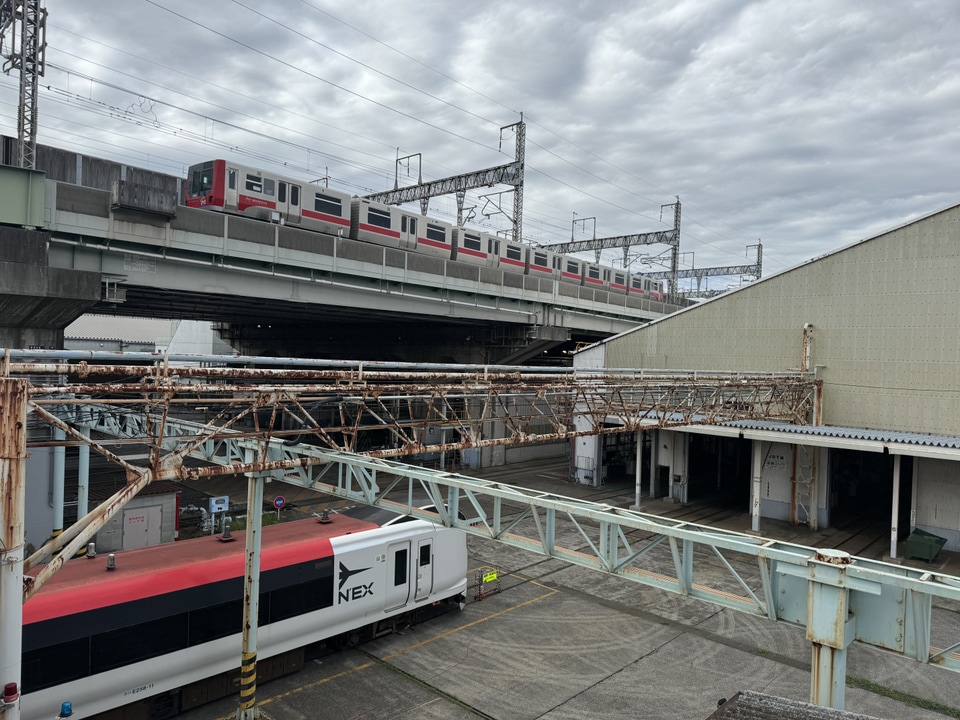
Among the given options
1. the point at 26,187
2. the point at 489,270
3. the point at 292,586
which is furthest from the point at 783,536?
the point at 26,187

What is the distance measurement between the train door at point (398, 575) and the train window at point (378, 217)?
62.2ft

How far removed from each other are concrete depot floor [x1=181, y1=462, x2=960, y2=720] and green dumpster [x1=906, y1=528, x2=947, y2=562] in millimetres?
3940

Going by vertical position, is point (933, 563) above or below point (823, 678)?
below

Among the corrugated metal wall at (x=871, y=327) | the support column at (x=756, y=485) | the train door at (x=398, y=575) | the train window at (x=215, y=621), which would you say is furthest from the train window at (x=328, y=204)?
the support column at (x=756, y=485)

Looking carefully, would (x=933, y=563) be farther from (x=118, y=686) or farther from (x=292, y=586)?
(x=118, y=686)

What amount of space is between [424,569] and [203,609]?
5.23 meters

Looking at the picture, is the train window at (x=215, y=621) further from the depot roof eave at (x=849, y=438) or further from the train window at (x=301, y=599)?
the depot roof eave at (x=849, y=438)

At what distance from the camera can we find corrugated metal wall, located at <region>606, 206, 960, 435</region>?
931 inches

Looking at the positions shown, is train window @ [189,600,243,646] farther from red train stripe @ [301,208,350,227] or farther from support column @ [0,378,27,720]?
red train stripe @ [301,208,350,227]

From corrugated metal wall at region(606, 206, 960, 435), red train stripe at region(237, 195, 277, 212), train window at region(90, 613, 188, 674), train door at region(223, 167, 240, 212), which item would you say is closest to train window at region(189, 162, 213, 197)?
train door at region(223, 167, 240, 212)

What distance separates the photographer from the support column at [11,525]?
682 centimetres

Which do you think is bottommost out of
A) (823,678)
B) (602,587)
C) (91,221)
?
(602,587)

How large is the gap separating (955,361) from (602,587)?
16.3m

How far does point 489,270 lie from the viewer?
30.9 metres
